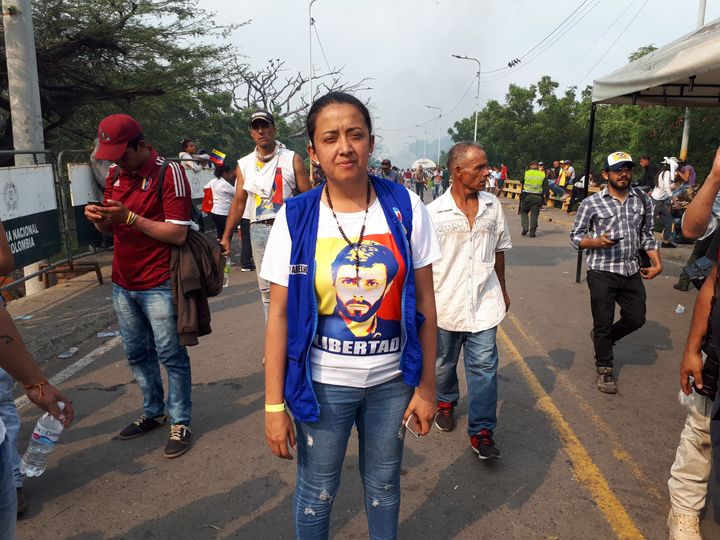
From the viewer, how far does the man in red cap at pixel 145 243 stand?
312cm

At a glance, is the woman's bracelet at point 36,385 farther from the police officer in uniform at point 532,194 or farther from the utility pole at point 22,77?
the police officer in uniform at point 532,194

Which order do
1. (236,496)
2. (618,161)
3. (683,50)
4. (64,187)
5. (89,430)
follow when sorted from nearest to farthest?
(236,496), (89,430), (618,161), (683,50), (64,187)

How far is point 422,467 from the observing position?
3375 millimetres

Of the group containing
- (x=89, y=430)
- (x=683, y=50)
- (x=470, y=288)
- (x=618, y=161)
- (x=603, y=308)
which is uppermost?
(x=683, y=50)

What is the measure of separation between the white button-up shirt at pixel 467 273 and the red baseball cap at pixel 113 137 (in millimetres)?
1906

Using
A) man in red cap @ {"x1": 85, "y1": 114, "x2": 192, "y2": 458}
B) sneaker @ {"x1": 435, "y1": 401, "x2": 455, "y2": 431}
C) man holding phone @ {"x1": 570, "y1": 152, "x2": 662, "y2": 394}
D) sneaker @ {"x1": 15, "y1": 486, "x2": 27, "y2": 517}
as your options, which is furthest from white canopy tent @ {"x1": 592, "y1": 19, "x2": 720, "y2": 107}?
sneaker @ {"x1": 15, "y1": 486, "x2": 27, "y2": 517}

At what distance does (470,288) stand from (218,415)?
2089 mm

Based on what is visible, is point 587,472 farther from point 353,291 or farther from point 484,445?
point 353,291

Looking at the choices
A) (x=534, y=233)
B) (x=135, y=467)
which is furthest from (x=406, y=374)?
(x=534, y=233)

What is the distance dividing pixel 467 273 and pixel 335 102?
1828mm

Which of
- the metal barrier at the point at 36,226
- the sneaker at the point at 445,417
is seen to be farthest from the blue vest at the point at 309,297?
the metal barrier at the point at 36,226

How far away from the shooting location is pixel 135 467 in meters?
3.40

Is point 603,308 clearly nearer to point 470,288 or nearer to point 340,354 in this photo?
point 470,288

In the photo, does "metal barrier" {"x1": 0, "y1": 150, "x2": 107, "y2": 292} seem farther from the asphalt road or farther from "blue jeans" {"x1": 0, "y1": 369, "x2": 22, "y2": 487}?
"blue jeans" {"x1": 0, "y1": 369, "x2": 22, "y2": 487}
